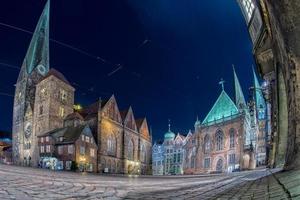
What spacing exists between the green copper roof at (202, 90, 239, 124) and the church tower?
38.1 metres

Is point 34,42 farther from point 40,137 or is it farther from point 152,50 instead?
point 152,50

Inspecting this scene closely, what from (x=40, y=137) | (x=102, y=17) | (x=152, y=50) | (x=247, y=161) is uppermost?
(x=102, y=17)

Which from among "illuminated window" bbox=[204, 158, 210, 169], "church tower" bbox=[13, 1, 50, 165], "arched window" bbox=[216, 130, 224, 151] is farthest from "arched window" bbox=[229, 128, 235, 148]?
"church tower" bbox=[13, 1, 50, 165]

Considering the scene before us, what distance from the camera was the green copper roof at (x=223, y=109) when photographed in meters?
70.5

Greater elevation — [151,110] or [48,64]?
[48,64]

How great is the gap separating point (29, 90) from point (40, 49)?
36.2 feet

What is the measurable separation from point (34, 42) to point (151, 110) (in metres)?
32.4

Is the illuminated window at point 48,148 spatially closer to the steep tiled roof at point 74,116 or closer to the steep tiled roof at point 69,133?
the steep tiled roof at point 69,133

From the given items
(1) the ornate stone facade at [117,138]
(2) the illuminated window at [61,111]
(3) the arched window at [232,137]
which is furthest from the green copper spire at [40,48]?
(3) the arched window at [232,137]

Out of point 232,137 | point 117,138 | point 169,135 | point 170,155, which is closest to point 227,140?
point 232,137

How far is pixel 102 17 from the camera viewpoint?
5509 cm

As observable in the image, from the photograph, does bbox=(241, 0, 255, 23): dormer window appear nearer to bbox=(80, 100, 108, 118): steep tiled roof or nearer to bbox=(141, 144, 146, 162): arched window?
bbox=(80, 100, 108, 118): steep tiled roof

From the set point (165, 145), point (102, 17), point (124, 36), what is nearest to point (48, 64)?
point (102, 17)

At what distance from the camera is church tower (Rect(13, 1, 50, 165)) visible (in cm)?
6412
